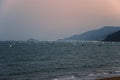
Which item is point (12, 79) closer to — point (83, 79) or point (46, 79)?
point (46, 79)

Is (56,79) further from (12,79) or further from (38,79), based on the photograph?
(12,79)

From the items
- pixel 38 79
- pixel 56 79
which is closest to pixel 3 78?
pixel 38 79

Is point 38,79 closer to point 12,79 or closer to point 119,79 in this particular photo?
point 12,79

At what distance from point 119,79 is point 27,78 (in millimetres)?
12176

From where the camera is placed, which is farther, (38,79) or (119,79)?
(38,79)

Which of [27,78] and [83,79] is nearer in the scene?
[83,79]

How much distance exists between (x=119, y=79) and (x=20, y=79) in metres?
12.3

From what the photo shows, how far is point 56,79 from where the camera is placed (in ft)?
107

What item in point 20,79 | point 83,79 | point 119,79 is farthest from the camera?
point 20,79

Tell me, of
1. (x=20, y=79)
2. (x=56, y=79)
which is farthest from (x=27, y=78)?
(x=56, y=79)

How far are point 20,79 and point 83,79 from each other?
25.0ft

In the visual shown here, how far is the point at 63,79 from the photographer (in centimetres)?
3244

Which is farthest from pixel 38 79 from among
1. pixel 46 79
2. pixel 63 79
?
pixel 63 79

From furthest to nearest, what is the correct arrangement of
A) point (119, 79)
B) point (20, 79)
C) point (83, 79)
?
point (20, 79) → point (83, 79) → point (119, 79)
